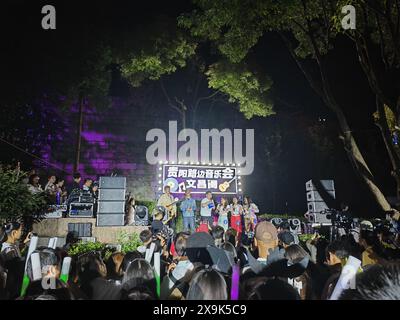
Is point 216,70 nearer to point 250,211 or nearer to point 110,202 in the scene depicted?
point 250,211

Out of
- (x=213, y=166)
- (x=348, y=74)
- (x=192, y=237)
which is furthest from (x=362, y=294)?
(x=348, y=74)

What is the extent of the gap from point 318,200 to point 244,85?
20.0 ft

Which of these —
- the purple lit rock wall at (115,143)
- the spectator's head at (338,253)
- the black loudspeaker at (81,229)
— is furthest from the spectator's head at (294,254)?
the purple lit rock wall at (115,143)

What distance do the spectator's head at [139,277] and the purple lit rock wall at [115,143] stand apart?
1461 cm

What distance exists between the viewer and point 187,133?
18.8m

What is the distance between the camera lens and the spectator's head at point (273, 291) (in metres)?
2.72

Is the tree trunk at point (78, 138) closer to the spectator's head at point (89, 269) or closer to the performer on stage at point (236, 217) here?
the performer on stage at point (236, 217)

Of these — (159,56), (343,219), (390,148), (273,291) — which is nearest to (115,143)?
(159,56)

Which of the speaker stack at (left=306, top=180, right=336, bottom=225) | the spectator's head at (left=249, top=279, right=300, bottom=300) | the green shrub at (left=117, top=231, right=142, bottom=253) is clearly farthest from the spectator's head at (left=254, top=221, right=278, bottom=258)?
the speaker stack at (left=306, top=180, right=336, bottom=225)

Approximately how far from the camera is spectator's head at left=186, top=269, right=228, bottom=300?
8.99ft

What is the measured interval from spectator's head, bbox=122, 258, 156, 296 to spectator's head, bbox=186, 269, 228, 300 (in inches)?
30.5

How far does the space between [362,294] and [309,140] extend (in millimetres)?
19749

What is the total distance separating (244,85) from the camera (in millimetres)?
13961

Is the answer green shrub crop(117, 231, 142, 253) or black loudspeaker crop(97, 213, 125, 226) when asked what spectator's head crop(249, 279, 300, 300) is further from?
black loudspeaker crop(97, 213, 125, 226)
